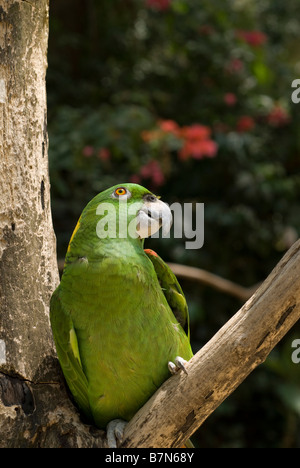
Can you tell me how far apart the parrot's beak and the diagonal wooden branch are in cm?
30

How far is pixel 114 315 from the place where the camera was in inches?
51.3

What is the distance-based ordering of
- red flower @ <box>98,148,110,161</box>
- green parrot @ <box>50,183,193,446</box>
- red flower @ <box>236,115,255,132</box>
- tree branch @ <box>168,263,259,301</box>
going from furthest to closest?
red flower @ <box>236,115,255,132</box>
red flower @ <box>98,148,110,161</box>
tree branch @ <box>168,263,259,301</box>
green parrot @ <box>50,183,193,446</box>

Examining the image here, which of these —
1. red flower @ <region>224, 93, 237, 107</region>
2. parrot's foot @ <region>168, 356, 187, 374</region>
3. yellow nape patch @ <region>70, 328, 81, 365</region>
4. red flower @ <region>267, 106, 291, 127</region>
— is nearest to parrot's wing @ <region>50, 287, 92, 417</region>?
yellow nape patch @ <region>70, 328, 81, 365</region>

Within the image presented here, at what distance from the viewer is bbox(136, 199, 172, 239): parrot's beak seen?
135 centimetres

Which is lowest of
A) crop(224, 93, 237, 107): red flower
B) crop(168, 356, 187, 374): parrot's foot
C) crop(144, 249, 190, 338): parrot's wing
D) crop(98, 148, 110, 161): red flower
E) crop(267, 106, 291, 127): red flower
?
crop(168, 356, 187, 374): parrot's foot

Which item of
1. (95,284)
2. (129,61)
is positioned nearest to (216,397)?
(95,284)

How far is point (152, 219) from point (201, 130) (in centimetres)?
170

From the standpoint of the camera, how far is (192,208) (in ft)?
10.4

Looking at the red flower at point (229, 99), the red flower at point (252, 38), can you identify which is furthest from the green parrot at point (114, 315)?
the red flower at point (252, 38)

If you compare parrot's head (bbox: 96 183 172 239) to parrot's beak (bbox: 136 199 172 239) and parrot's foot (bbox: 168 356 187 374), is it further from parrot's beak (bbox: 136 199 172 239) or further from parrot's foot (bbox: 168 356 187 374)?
parrot's foot (bbox: 168 356 187 374)

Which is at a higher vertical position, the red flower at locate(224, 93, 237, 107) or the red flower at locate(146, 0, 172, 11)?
the red flower at locate(146, 0, 172, 11)

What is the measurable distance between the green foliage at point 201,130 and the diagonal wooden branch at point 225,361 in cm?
164

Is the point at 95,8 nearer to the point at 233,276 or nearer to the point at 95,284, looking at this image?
the point at 233,276
